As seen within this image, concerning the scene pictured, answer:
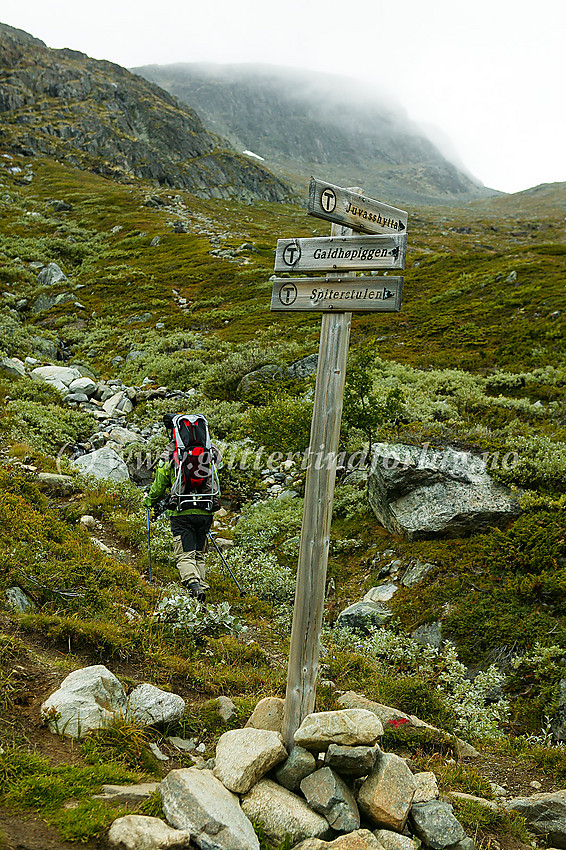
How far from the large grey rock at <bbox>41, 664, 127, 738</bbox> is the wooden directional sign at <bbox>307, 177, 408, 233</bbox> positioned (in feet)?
13.3

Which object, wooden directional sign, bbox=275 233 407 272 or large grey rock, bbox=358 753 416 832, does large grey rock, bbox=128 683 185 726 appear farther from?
wooden directional sign, bbox=275 233 407 272

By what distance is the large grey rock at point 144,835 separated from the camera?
2953 mm

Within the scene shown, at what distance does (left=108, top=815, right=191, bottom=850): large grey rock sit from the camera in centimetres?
295

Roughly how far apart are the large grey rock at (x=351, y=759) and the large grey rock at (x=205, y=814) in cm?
69

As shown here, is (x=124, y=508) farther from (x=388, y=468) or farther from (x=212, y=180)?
(x=212, y=180)

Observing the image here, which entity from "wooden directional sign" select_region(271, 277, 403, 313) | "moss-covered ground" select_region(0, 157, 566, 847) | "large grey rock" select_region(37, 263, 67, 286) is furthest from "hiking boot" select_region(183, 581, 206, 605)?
"large grey rock" select_region(37, 263, 67, 286)

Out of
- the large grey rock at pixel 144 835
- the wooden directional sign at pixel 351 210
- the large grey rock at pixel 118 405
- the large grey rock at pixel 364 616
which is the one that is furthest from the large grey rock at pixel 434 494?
the large grey rock at pixel 118 405

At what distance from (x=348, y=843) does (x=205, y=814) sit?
2.88ft

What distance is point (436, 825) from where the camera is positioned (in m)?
3.67

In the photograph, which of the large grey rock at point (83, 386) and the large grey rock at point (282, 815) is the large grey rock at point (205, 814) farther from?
the large grey rock at point (83, 386)

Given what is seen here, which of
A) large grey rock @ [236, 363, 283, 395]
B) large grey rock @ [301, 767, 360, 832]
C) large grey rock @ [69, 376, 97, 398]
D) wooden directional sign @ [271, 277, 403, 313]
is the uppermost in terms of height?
wooden directional sign @ [271, 277, 403, 313]

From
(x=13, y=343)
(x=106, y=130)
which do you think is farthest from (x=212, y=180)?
(x=13, y=343)

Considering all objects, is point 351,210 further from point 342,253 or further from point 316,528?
point 316,528

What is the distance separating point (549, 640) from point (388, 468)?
380 centimetres
